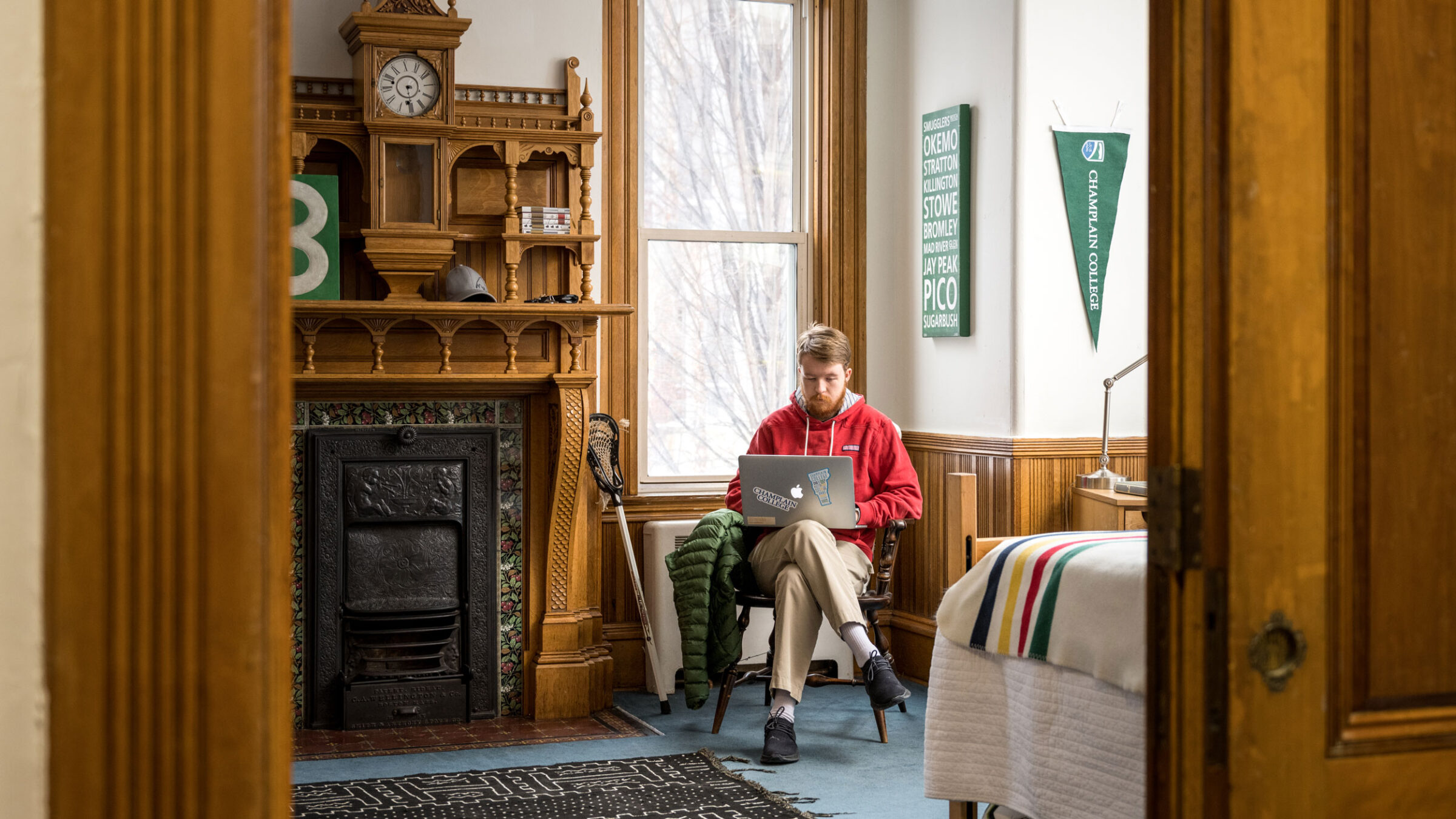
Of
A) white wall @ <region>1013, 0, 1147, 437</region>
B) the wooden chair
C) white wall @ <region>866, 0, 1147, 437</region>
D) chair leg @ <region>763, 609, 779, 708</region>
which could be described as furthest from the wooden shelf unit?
white wall @ <region>1013, 0, 1147, 437</region>

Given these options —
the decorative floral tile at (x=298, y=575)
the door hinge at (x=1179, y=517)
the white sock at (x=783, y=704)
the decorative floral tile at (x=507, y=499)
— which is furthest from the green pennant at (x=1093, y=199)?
the door hinge at (x=1179, y=517)

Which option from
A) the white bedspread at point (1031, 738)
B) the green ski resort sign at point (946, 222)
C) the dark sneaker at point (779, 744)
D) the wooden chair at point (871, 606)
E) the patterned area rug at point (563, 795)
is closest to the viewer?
the white bedspread at point (1031, 738)

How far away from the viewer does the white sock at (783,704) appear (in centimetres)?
411

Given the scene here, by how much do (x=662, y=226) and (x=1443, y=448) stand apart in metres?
4.24

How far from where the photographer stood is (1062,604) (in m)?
2.49

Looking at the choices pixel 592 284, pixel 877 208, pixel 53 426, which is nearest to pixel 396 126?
pixel 592 284

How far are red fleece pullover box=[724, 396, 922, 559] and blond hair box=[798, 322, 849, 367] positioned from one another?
189 mm

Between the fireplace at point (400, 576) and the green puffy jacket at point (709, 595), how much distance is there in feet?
2.53

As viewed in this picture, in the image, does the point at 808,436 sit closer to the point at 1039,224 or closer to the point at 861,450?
the point at 861,450

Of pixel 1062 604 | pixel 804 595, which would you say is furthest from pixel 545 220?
pixel 1062 604

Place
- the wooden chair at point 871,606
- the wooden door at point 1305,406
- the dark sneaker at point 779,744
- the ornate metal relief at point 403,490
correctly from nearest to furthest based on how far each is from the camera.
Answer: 1. the wooden door at point 1305,406
2. the dark sneaker at point 779,744
3. the wooden chair at point 871,606
4. the ornate metal relief at point 403,490

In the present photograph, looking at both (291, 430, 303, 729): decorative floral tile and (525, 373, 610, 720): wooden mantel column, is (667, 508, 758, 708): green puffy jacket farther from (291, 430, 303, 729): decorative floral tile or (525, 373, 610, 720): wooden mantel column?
(291, 430, 303, 729): decorative floral tile

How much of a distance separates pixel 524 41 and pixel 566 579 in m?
1.98

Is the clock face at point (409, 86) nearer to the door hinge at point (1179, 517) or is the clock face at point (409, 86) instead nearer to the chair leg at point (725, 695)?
the chair leg at point (725, 695)
